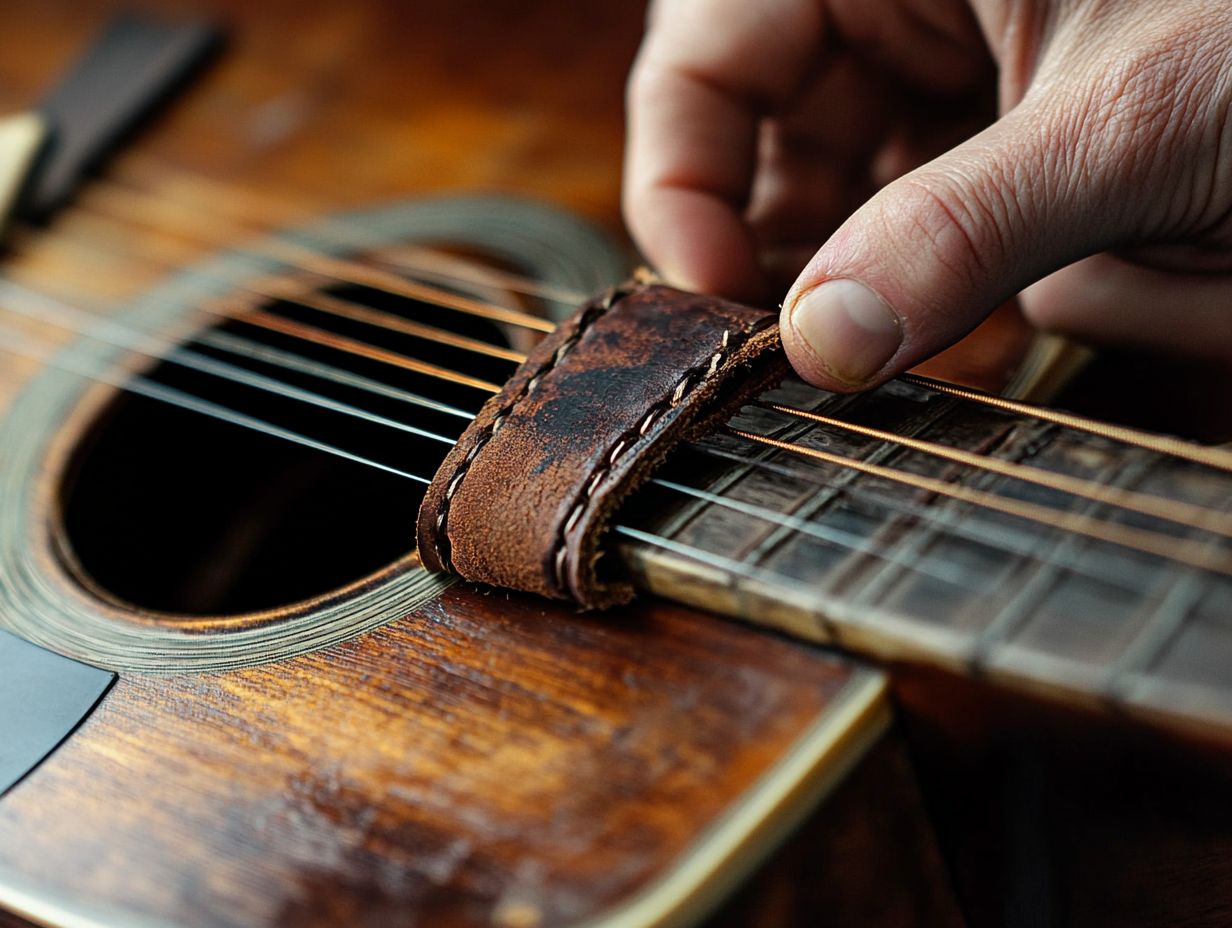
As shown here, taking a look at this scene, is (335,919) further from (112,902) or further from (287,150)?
(287,150)

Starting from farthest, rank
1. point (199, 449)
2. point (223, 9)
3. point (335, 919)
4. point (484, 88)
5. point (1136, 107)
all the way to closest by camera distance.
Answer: point (223, 9), point (484, 88), point (199, 449), point (1136, 107), point (335, 919)

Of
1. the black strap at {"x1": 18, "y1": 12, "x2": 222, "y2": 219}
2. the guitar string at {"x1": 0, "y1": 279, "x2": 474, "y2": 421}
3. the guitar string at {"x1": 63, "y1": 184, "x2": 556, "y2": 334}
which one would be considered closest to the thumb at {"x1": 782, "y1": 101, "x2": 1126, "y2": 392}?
the guitar string at {"x1": 63, "y1": 184, "x2": 556, "y2": 334}

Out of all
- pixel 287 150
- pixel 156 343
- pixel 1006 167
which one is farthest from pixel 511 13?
pixel 1006 167

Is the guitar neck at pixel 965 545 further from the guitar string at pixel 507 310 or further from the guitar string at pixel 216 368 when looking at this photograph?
the guitar string at pixel 216 368

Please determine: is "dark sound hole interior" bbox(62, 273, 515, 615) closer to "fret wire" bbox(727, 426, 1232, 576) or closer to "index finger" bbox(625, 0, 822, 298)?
"index finger" bbox(625, 0, 822, 298)

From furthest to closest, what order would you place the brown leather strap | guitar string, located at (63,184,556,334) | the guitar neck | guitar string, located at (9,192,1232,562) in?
guitar string, located at (63,184,556,334) < guitar string, located at (9,192,1232,562) < the brown leather strap < the guitar neck

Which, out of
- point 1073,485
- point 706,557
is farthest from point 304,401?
point 1073,485

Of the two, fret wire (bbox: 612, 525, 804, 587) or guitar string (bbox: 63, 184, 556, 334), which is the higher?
guitar string (bbox: 63, 184, 556, 334)

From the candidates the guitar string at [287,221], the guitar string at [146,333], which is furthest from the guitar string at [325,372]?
the guitar string at [287,221]
